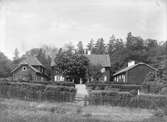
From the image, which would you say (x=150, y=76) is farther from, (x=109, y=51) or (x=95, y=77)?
(x=109, y=51)

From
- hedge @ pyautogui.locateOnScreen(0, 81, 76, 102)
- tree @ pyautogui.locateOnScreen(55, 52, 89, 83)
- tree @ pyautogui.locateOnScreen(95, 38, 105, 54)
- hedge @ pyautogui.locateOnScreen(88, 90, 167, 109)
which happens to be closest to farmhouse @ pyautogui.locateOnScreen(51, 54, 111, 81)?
tree @ pyautogui.locateOnScreen(55, 52, 89, 83)

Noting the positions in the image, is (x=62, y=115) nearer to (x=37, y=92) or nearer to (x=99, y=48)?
(x=37, y=92)

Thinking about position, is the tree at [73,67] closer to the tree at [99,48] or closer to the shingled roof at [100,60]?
the shingled roof at [100,60]

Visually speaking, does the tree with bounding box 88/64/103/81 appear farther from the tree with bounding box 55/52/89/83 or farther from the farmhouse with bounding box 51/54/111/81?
the farmhouse with bounding box 51/54/111/81

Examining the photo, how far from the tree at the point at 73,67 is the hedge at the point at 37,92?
1700 centimetres

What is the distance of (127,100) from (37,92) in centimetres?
619

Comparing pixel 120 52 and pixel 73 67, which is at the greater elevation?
pixel 120 52

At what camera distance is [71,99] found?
12.3 metres

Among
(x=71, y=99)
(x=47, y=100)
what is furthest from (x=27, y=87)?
(x=71, y=99)

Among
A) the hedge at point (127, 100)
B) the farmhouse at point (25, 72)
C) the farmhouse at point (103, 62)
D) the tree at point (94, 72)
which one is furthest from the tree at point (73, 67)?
the hedge at point (127, 100)

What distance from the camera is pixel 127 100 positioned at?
11484 mm

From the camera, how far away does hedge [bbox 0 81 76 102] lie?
12.3 metres

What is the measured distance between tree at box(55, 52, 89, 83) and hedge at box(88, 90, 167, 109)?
18.3m

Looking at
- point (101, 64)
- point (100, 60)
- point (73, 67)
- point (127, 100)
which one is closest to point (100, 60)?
point (100, 60)
